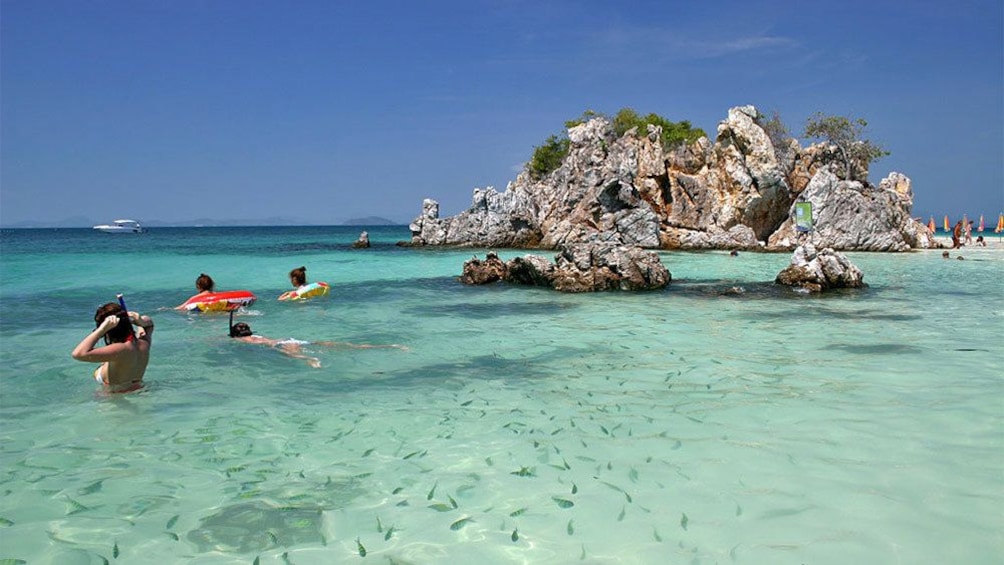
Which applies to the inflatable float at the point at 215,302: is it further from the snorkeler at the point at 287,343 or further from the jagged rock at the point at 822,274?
the jagged rock at the point at 822,274

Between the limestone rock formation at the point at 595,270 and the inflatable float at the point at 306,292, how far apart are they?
20.5 ft

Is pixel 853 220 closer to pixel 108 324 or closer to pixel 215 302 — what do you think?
pixel 215 302

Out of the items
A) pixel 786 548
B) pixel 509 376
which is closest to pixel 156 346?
pixel 509 376

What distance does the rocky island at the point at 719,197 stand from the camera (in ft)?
131

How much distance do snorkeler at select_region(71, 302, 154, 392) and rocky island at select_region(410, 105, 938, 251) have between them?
3244 centimetres

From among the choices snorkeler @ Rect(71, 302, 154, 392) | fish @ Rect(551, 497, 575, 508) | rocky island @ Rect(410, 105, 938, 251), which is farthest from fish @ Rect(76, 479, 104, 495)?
rocky island @ Rect(410, 105, 938, 251)

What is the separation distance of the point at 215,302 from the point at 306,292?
319 cm

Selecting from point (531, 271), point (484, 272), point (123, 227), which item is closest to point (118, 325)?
point (531, 271)

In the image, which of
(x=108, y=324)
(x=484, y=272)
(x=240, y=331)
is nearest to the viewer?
(x=108, y=324)

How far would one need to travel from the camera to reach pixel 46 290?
20.6 m

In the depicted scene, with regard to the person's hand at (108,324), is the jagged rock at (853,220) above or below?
above

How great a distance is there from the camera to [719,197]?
44.8m

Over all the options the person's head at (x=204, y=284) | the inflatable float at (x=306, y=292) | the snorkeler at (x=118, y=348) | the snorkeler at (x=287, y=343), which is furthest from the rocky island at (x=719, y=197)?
the snorkeler at (x=118, y=348)

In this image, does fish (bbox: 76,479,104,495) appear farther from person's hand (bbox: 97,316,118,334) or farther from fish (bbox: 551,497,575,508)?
fish (bbox: 551,497,575,508)
